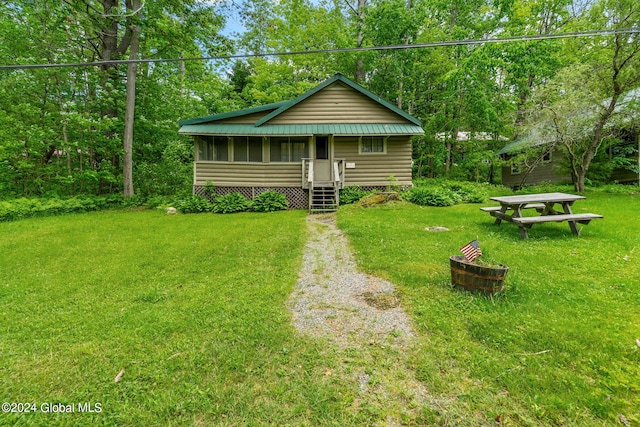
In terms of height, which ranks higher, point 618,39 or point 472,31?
point 472,31

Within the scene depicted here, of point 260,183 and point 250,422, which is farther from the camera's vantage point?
point 260,183

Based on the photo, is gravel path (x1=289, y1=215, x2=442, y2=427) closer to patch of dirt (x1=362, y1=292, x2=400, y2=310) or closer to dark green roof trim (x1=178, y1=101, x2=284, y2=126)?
patch of dirt (x1=362, y1=292, x2=400, y2=310)

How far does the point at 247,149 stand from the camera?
12422 millimetres

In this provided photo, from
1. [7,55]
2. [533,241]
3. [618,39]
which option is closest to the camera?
[533,241]

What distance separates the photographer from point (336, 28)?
1884 centimetres

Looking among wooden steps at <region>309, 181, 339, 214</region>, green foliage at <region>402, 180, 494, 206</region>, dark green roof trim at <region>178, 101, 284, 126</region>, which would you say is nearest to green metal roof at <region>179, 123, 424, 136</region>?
dark green roof trim at <region>178, 101, 284, 126</region>

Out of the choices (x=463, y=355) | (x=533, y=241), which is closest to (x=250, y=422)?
(x=463, y=355)

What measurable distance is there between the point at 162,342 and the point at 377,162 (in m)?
11.4

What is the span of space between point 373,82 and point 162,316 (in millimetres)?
19374

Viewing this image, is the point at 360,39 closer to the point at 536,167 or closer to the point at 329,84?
the point at 329,84

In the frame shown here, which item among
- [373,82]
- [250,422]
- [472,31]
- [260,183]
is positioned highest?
[472,31]

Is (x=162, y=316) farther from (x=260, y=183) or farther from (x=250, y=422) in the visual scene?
(x=260, y=183)

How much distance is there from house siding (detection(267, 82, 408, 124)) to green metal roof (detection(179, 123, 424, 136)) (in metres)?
0.38

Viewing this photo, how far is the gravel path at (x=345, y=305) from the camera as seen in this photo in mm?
2920
